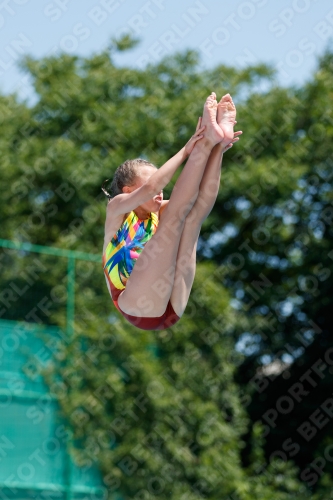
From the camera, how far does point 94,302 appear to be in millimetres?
8203

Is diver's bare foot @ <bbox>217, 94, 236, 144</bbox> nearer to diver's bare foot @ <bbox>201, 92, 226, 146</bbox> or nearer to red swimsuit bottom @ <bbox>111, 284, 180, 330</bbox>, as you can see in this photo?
diver's bare foot @ <bbox>201, 92, 226, 146</bbox>

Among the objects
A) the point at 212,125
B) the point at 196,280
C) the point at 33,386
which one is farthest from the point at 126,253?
the point at 196,280

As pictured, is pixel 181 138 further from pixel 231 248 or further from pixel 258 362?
pixel 258 362

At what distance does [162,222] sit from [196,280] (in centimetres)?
545

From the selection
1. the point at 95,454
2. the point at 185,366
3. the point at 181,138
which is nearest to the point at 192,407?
the point at 185,366

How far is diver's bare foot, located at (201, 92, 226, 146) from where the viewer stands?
3.36 meters

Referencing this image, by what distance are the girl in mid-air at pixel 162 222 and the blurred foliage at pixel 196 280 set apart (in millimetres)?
4126

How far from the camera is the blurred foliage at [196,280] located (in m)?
8.07

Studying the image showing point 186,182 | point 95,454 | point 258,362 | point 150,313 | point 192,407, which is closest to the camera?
point 186,182

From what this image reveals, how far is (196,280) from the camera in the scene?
8953 mm

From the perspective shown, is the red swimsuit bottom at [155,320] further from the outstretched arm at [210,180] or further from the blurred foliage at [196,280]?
the blurred foliage at [196,280]

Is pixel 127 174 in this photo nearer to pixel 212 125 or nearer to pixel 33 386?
pixel 212 125

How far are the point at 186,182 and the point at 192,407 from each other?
542 cm

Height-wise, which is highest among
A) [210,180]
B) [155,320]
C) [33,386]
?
[210,180]
